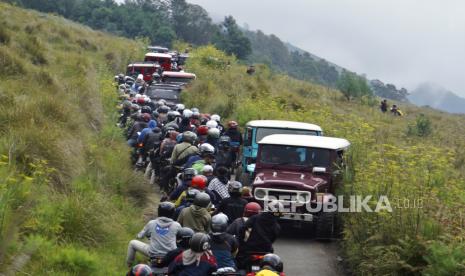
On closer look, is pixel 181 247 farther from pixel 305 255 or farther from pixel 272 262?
pixel 305 255

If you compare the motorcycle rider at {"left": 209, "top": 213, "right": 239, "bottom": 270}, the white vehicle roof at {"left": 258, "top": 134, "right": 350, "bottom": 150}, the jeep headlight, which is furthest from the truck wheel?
the motorcycle rider at {"left": 209, "top": 213, "right": 239, "bottom": 270}

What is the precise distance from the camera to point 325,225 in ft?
41.8

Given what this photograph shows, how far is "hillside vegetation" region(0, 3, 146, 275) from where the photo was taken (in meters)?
8.55

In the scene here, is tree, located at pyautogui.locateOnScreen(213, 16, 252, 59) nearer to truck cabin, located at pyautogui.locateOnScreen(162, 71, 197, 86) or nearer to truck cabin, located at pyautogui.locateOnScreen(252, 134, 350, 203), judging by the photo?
truck cabin, located at pyautogui.locateOnScreen(162, 71, 197, 86)

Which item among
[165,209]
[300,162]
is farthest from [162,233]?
[300,162]

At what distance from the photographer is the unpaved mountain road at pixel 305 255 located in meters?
11.2

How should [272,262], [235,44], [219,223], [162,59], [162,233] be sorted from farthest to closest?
[235,44] → [162,59] → [162,233] → [219,223] → [272,262]

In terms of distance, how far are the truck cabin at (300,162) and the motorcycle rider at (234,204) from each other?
94.2 inches

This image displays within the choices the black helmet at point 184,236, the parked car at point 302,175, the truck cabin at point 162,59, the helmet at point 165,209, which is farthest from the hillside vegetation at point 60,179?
the truck cabin at point 162,59

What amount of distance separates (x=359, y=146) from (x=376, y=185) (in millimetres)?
4245

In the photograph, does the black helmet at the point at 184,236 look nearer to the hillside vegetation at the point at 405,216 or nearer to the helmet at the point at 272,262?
the helmet at the point at 272,262

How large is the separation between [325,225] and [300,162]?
1.75 meters

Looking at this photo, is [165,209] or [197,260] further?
[165,209]

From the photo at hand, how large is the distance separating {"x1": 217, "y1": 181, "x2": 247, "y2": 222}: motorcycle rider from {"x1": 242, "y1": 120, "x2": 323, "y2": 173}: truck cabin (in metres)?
5.50
